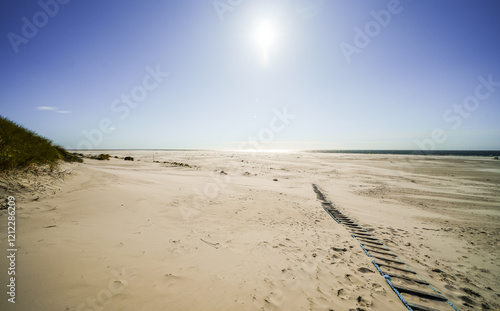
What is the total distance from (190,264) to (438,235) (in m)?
10.5

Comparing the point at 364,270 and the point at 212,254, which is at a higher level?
the point at 212,254

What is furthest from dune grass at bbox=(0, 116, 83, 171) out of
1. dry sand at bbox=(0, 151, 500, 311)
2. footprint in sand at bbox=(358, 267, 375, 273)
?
footprint in sand at bbox=(358, 267, 375, 273)

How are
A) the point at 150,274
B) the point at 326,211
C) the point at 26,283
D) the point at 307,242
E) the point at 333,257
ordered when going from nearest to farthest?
the point at 26,283
the point at 150,274
the point at 333,257
the point at 307,242
the point at 326,211

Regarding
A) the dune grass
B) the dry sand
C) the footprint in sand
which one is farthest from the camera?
the dune grass

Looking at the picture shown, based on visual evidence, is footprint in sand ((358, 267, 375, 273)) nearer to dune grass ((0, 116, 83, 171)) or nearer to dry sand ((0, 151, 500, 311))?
dry sand ((0, 151, 500, 311))

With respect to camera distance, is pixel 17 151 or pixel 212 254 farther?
pixel 17 151

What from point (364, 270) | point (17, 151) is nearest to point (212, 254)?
point (364, 270)

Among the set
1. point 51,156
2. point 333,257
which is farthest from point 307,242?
point 51,156

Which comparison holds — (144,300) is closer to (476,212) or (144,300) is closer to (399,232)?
(399,232)

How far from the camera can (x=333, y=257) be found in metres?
5.89

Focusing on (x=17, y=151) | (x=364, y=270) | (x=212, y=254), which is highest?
(x=17, y=151)

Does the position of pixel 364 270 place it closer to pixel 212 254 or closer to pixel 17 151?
pixel 212 254

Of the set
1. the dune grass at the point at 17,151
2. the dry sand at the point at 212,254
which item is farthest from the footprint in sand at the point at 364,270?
the dune grass at the point at 17,151

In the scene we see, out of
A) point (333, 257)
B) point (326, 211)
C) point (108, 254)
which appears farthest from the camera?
point (326, 211)
